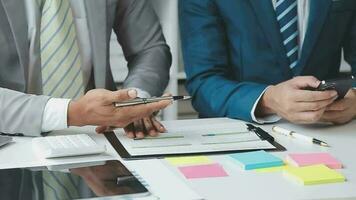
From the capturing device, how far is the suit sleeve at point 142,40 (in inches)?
70.4

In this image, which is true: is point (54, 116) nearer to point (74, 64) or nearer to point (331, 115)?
point (74, 64)

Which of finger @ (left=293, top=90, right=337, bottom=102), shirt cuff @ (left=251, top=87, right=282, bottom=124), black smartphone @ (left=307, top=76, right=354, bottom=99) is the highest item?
black smartphone @ (left=307, top=76, right=354, bottom=99)

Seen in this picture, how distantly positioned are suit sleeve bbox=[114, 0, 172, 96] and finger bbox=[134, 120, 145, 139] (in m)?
0.36

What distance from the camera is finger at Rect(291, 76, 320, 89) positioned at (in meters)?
1.45

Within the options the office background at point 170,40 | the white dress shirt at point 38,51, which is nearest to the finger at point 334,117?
the white dress shirt at point 38,51

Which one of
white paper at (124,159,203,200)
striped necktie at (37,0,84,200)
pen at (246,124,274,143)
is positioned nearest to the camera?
white paper at (124,159,203,200)

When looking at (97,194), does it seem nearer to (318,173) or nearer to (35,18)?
(318,173)

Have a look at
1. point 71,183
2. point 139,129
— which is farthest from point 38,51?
point 71,183

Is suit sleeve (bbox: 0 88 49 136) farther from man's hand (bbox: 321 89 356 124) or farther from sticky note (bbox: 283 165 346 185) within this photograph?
man's hand (bbox: 321 89 356 124)

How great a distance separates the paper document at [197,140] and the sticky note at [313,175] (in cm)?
16

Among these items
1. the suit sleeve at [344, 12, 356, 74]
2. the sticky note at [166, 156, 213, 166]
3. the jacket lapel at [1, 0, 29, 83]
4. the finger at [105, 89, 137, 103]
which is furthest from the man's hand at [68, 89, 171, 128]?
the suit sleeve at [344, 12, 356, 74]

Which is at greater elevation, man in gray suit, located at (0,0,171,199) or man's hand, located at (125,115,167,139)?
man in gray suit, located at (0,0,171,199)

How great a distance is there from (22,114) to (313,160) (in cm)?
63

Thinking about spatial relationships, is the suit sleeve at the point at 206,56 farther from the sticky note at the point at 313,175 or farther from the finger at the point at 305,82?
the sticky note at the point at 313,175
